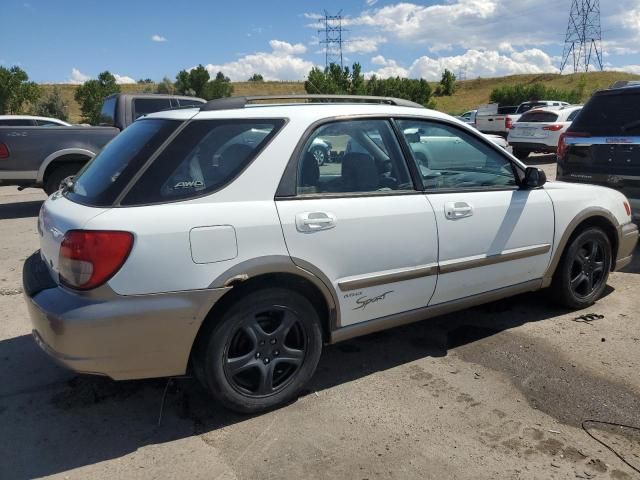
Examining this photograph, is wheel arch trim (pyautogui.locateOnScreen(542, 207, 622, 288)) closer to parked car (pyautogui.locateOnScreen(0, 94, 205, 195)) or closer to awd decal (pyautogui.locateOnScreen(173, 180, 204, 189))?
awd decal (pyautogui.locateOnScreen(173, 180, 204, 189))

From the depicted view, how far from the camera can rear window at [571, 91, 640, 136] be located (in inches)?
236

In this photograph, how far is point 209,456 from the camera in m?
2.77

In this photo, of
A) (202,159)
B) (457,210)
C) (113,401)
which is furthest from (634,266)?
(113,401)

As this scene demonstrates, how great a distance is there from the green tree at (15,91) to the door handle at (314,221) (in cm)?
5626

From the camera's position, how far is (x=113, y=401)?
130 inches

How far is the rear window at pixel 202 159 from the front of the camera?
279cm

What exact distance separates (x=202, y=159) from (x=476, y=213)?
1843mm

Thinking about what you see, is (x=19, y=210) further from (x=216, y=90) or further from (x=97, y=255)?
(x=216, y=90)

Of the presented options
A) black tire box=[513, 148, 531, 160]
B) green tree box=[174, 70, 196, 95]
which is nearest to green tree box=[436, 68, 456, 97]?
green tree box=[174, 70, 196, 95]

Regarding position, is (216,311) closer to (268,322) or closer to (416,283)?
(268,322)

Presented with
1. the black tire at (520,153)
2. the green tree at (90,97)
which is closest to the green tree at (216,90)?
the green tree at (90,97)

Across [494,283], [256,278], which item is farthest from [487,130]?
[256,278]

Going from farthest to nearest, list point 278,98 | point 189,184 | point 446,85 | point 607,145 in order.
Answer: point 446,85 < point 607,145 < point 278,98 < point 189,184

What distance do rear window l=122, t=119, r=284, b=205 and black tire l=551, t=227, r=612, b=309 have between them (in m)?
2.66
